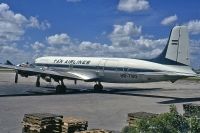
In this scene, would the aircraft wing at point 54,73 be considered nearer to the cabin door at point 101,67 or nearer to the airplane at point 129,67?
the airplane at point 129,67

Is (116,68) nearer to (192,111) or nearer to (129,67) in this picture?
(129,67)

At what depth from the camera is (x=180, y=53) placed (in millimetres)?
34844

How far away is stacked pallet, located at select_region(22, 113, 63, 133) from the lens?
15.7 meters

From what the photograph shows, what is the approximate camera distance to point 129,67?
38125 mm

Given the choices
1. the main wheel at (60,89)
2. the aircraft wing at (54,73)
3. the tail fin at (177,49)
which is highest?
the tail fin at (177,49)

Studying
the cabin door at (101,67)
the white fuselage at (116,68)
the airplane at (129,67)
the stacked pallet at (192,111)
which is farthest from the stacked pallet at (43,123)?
the cabin door at (101,67)

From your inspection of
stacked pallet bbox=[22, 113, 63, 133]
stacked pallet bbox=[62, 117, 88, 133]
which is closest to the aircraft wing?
stacked pallet bbox=[22, 113, 63, 133]

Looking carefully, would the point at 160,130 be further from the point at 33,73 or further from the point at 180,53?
the point at 33,73

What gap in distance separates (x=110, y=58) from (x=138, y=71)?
18.9 feet

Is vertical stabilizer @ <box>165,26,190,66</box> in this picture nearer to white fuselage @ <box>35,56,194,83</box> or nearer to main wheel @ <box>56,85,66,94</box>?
white fuselage @ <box>35,56,194,83</box>

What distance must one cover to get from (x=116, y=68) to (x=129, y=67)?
189 centimetres

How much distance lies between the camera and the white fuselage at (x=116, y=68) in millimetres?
35094

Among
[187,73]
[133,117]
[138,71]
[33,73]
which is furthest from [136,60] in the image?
[133,117]

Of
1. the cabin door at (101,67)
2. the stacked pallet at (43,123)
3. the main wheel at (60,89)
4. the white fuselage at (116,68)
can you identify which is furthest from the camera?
the cabin door at (101,67)
